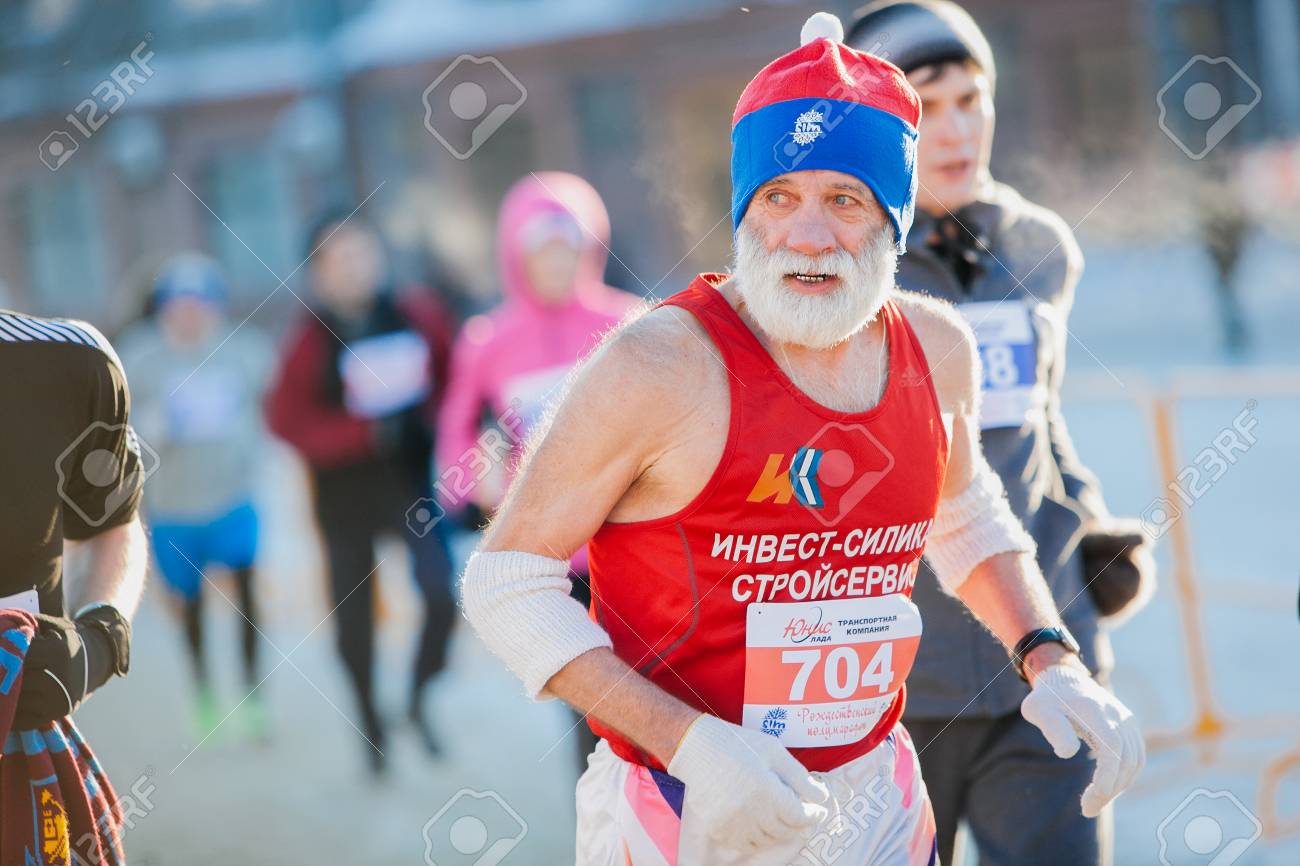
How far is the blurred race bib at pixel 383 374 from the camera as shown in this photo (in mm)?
6312

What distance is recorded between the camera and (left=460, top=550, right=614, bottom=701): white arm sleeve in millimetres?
2160

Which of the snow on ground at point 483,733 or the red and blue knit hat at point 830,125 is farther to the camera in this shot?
the snow on ground at point 483,733

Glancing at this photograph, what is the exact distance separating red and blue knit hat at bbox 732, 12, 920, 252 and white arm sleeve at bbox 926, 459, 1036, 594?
1.62ft

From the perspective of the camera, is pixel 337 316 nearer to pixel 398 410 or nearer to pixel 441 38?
pixel 398 410

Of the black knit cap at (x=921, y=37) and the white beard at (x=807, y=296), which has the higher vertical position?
the black knit cap at (x=921, y=37)

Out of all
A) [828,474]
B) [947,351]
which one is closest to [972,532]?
[947,351]

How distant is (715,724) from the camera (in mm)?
2123

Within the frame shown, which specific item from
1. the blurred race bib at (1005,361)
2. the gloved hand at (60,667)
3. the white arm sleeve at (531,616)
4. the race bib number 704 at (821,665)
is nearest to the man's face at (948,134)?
the blurred race bib at (1005,361)

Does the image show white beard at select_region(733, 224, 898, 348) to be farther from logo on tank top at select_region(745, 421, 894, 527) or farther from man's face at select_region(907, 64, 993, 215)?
man's face at select_region(907, 64, 993, 215)

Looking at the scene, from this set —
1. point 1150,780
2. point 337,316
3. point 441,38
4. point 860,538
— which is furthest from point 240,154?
point 860,538

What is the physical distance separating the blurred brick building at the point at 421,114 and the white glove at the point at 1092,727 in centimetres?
1928

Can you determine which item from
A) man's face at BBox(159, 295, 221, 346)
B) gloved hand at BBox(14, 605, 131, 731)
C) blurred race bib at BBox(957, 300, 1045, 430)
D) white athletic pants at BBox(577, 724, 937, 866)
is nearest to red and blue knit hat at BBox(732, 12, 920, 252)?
blurred race bib at BBox(957, 300, 1045, 430)

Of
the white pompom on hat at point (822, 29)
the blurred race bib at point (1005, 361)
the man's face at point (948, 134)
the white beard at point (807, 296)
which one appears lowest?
the white beard at point (807, 296)

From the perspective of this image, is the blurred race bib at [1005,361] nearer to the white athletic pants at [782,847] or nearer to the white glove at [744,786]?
the white athletic pants at [782,847]
